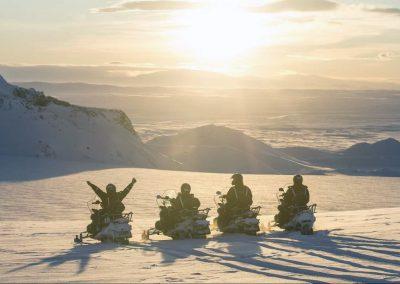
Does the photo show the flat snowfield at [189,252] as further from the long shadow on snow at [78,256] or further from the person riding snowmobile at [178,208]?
the person riding snowmobile at [178,208]

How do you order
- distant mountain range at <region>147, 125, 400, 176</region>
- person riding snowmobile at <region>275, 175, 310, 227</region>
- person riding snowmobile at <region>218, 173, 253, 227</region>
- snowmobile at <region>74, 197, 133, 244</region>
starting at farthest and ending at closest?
distant mountain range at <region>147, 125, 400, 176</region> < person riding snowmobile at <region>275, 175, 310, 227</region> < person riding snowmobile at <region>218, 173, 253, 227</region> < snowmobile at <region>74, 197, 133, 244</region>

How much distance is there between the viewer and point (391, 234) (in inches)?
706

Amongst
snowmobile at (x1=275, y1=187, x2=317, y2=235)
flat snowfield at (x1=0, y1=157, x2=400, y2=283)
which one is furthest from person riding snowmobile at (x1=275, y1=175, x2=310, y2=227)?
flat snowfield at (x1=0, y1=157, x2=400, y2=283)

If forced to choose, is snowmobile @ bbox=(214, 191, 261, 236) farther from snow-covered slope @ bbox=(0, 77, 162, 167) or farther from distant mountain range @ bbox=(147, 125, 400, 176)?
distant mountain range @ bbox=(147, 125, 400, 176)

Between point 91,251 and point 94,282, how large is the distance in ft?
13.5

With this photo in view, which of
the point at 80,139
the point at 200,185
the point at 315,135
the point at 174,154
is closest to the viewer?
the point at 200,185

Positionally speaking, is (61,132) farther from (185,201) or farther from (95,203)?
(185,201)

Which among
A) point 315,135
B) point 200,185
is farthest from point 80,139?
point 315,135

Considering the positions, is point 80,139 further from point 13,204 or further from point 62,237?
point 62,237

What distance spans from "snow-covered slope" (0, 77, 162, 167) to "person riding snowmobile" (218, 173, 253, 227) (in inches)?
1322

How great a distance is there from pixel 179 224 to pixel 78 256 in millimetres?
3877

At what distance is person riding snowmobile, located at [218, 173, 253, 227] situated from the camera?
19.1 metres

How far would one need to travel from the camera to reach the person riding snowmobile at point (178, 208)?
1836cm

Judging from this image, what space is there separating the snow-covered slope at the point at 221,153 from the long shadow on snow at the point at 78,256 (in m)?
45.2
